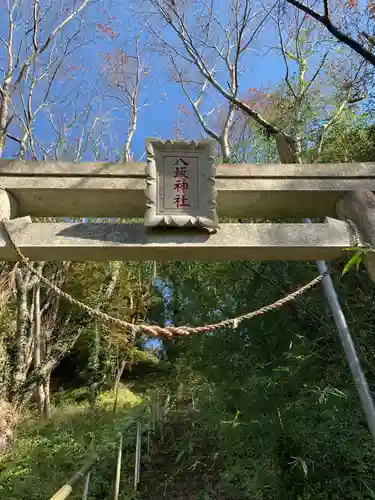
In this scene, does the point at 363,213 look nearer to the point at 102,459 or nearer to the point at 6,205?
the point at 6,205

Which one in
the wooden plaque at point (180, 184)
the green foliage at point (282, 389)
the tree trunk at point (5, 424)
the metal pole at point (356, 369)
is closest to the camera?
the wooden plaque at point (180, 184)

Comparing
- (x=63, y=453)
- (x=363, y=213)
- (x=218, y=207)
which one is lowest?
(x=63, y=453)

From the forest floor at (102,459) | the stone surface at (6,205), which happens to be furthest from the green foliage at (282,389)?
the stone surface at (6,205)

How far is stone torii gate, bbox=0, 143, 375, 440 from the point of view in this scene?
2.64 m

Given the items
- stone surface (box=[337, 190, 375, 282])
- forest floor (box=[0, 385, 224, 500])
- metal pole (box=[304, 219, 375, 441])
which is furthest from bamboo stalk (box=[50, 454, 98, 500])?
stone surface (box=[337, 190, 375, 282])

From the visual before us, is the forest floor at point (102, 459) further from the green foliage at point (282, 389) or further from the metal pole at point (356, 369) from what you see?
the metal pole at point (356, 369)

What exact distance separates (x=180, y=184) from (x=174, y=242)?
402 millimetres

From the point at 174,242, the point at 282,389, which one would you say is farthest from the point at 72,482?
the point at 174,242

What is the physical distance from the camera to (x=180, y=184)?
2734 millimetres

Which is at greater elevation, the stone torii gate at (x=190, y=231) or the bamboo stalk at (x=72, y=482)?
the stone torii gate at (x=190, y=231)

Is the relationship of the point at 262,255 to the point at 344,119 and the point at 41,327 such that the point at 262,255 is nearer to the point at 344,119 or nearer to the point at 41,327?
the point at 344,119

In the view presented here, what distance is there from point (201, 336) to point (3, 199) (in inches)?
123

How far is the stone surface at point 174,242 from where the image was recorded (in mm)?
2621

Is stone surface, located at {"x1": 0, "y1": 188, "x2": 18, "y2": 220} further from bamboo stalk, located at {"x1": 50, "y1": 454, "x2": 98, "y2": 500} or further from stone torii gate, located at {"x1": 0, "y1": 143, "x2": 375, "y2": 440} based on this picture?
bamboo stalk, located at {"x1": 50, "y1": 454, "x2": 98, "y2": 500}
